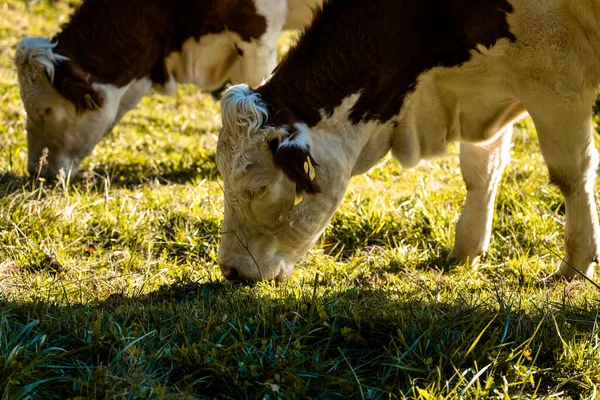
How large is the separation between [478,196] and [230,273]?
1.85m

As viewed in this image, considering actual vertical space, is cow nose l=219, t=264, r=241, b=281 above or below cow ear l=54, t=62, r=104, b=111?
below

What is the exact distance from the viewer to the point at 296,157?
14.2ft

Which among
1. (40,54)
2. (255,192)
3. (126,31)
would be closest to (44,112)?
(40,54)

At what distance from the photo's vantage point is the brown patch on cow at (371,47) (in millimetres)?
4574

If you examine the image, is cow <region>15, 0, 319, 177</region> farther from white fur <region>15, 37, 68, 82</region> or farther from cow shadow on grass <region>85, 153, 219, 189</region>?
cow shadow on grass <region>85, 153, 219, 189</region>

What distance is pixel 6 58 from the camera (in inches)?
436

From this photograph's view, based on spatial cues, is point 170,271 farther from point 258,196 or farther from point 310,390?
point 310,390

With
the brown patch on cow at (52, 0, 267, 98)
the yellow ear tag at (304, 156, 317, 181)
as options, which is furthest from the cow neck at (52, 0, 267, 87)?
the yellow ear tag at (304, 156, 317, 181)

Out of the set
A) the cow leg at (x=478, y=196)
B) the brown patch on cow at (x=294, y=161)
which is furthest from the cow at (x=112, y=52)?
the brown patch on cow at (x=294, y=161)

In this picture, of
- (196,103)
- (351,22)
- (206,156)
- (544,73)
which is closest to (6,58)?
(196,103)

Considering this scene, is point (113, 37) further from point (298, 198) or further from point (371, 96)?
point (298, 198)

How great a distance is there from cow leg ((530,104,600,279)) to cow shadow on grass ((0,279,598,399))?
77cm

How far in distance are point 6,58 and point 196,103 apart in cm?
291

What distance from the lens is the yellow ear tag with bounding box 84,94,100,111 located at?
7359 mm
